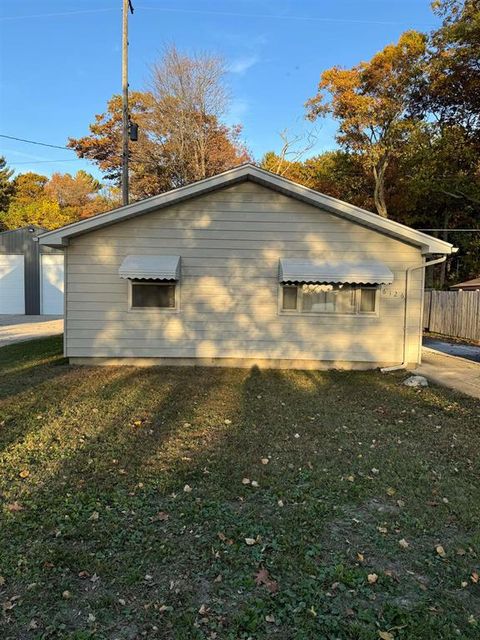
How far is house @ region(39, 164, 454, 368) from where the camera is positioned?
9484 mm

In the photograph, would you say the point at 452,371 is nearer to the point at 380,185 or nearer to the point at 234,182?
the point at 234,182

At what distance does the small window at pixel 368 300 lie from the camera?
9.77 m

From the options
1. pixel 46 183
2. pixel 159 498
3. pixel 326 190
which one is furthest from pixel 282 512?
pixel 46 183

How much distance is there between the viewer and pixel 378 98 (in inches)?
966

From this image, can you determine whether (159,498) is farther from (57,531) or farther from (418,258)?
(418,258)

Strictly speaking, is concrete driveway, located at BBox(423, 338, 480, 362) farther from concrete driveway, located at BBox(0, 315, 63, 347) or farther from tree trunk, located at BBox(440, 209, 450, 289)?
tree trunk, located at BBox(440, 209, 450, 289)

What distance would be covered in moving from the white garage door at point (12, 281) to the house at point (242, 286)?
55.7 ft

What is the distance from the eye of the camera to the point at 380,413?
6336 mm

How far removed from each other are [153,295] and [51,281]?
17.2 m

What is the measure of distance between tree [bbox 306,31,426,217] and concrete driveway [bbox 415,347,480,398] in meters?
16.4

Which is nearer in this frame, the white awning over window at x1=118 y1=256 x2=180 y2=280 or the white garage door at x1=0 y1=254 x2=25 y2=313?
the white awning over window at x1=118 y1=256 x2=180 y2=280

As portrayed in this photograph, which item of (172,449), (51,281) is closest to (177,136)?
(51,281)

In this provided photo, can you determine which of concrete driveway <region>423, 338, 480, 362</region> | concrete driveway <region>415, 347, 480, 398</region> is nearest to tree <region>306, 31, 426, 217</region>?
concrete driveway <region>423, 338, 480, 362</region>

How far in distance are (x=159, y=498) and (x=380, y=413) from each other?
361cm
